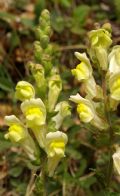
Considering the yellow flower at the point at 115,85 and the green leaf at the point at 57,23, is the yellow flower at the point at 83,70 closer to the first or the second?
the yellow flower at the point at 115,85

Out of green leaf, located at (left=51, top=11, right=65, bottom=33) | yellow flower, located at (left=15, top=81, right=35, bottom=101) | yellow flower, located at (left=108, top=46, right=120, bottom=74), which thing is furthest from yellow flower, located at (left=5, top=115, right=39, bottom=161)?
green leaf, located at (left=51, top=11, right=65, bottom=33)

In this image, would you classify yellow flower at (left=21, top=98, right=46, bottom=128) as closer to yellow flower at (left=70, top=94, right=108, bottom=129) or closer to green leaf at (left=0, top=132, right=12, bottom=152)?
yellow flower at (left=70, top=94, right=108, bottom=129)

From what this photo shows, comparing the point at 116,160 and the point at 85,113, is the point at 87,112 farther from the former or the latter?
the point at 116,160

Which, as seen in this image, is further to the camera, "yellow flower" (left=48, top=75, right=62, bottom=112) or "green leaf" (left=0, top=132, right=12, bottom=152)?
"green leaf" (left=0, top=132, right=12, bottom=152)

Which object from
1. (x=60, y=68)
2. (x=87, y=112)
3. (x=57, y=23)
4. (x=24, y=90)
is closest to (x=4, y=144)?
(x=24, y=90)

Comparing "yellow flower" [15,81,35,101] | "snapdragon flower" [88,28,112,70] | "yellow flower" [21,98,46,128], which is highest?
"snapdragon flower" [88,28,112,70]

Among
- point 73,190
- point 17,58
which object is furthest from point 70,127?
point 17,58
